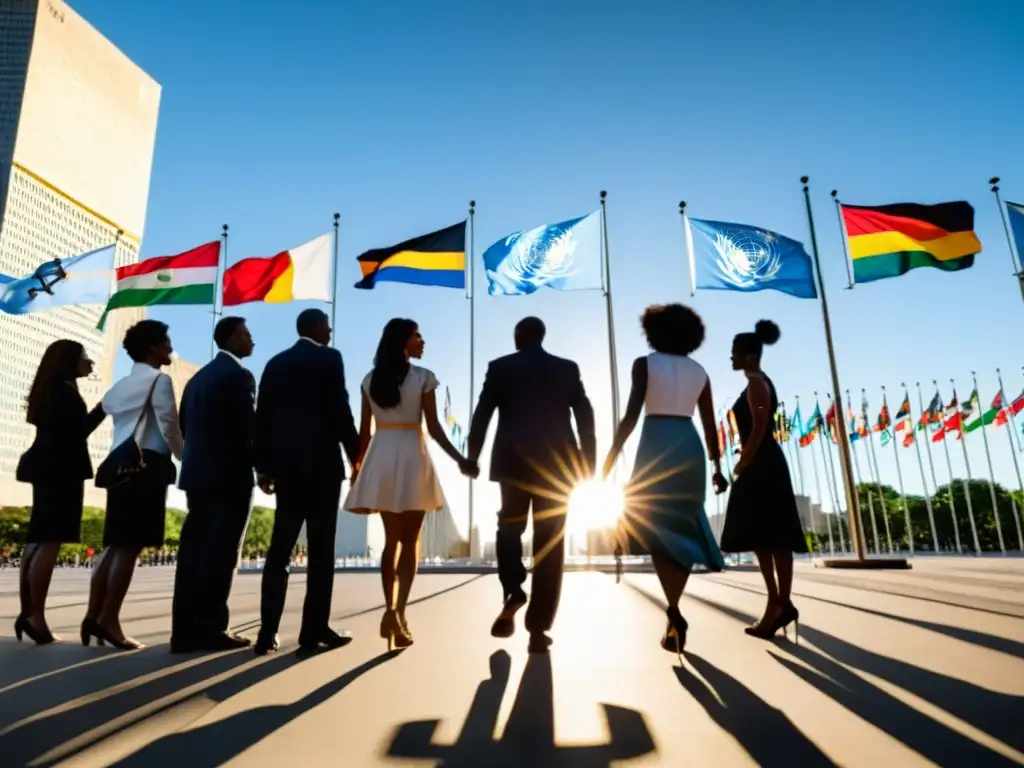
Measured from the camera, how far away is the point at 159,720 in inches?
71.9

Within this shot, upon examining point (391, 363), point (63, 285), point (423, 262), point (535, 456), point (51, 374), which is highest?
point (423, 262)

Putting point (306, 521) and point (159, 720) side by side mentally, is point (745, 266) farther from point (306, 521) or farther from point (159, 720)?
point (159, 720)

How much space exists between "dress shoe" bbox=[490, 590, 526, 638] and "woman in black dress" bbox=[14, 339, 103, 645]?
8.81 feet

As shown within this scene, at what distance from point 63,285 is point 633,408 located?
1179cm

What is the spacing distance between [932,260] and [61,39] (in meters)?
118

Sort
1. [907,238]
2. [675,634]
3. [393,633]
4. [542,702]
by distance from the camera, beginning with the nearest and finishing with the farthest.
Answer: [542,702], [675,634], [393,633], [907,238]

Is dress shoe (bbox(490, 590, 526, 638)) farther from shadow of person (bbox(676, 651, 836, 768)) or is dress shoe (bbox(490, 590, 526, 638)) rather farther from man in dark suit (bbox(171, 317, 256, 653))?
man in dark suit (bbox(171, 317, 256, 653))

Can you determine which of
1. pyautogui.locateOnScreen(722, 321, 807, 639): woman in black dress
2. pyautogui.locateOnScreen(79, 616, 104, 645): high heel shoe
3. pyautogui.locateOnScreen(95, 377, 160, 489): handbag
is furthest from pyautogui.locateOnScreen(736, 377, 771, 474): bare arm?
pyautogui.locateOnScreen(79, 616, 104, 645): high heel shoe

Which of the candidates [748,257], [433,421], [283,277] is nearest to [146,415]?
[433,421]

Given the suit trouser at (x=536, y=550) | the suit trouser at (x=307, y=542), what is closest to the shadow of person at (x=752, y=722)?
the suit trouser at (x=536, y=550)

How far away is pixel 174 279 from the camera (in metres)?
11.8

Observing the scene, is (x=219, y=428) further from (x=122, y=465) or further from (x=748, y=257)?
(x=748, y=257)

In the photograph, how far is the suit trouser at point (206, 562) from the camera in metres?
3.43

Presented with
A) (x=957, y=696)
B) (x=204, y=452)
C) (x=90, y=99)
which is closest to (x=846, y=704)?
(x=957, y=696)
